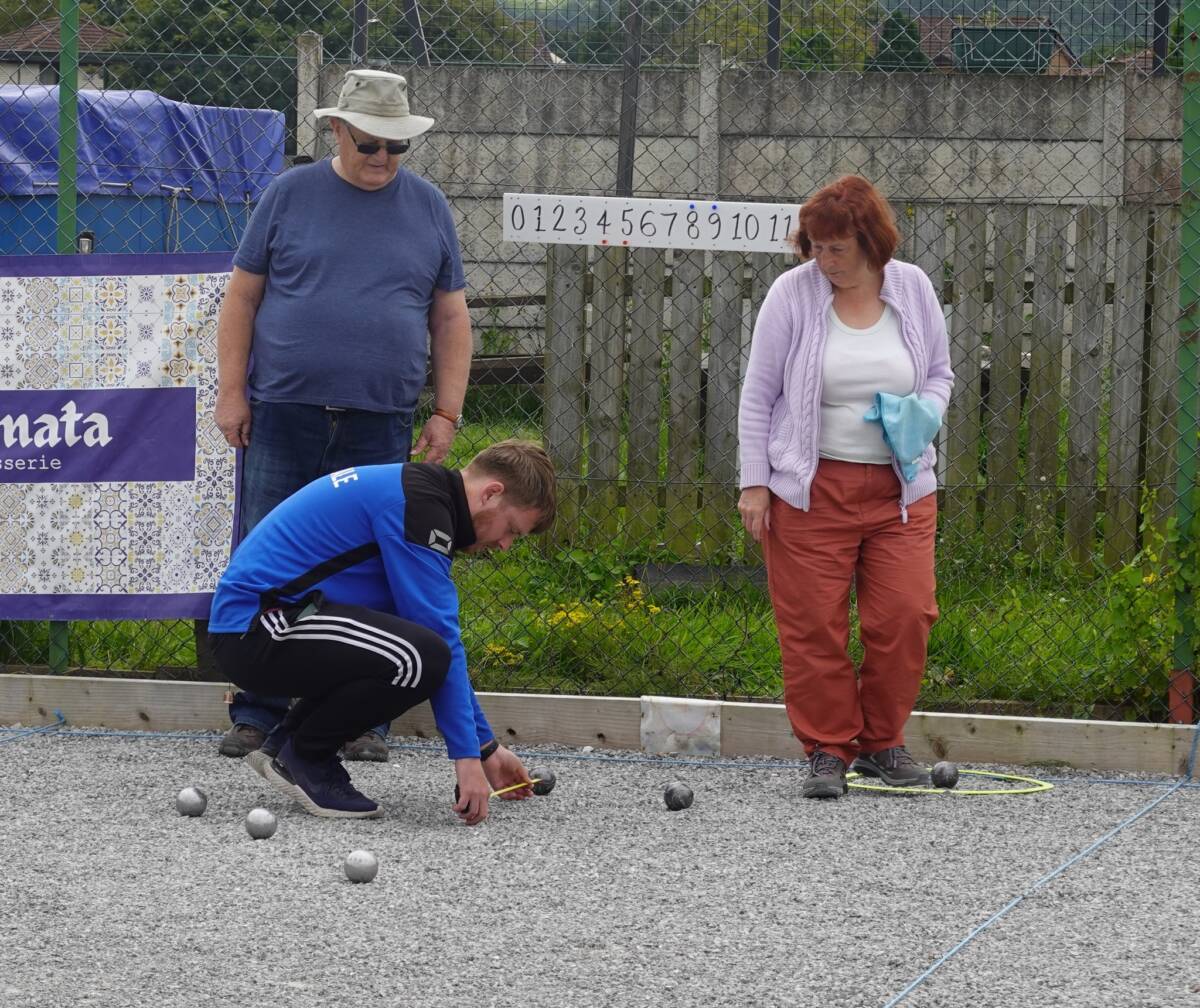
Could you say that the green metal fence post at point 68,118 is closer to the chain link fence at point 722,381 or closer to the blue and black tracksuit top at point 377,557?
the chain link fence at point 722,381

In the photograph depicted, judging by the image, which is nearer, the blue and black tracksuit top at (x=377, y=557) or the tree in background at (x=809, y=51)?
the blue and black tracksuit top at (x=377, y=557)

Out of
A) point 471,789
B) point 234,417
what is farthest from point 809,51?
point 471,789

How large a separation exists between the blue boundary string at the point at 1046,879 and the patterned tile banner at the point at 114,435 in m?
2.95

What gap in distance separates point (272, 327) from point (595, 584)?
1.85 m

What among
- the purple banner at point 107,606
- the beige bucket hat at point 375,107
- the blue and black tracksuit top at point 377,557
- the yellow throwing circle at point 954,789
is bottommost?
the yellow throwing circle at point 954,789

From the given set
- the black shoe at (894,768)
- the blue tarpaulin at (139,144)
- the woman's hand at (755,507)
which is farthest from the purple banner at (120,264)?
the black shoe at (894,768)

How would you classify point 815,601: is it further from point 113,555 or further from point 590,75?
point 590,75

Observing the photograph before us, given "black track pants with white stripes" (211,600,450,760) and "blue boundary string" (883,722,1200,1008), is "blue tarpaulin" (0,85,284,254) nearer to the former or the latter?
"black track pants with white stripes" (211,600,450,760)

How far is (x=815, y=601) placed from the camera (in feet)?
16.7

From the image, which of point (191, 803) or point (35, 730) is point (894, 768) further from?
point (35, 730)

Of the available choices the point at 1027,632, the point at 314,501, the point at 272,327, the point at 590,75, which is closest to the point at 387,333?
the point at 272,327

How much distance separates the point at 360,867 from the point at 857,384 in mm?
1988

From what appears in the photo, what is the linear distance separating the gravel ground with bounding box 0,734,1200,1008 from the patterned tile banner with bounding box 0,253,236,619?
751mm

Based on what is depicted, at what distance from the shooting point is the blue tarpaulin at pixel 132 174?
23.4ft
